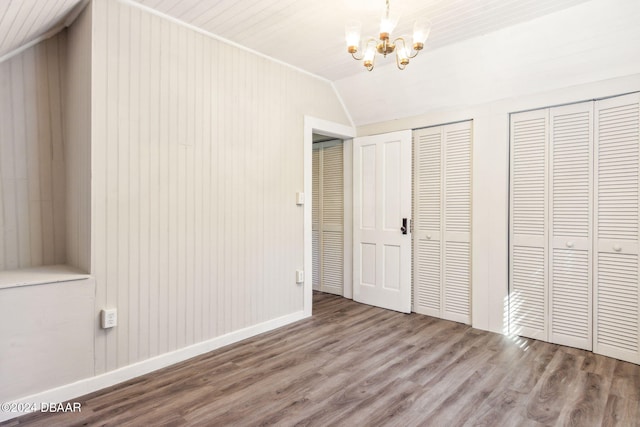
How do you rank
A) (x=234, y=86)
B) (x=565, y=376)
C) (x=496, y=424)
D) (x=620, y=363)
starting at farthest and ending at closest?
(x=234, y=86), (x=620, y=363), (x=565, y=376), (x=496, y=424)

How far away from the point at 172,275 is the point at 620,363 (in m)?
3.58

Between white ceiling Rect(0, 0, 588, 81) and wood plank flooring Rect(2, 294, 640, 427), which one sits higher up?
white ceiling Rect(0, 0, 588, 81)

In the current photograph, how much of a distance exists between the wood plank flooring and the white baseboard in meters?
0.06

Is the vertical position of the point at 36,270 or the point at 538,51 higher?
the point at 538,51

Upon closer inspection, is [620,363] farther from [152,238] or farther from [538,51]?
[152,238]

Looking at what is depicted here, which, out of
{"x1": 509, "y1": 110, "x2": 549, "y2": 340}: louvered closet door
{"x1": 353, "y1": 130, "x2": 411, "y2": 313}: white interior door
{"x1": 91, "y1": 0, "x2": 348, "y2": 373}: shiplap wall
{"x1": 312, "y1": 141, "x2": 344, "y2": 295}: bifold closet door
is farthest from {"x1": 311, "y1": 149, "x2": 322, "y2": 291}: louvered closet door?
{"x1": 509, "y1": 110, "x2": 549, "y2": 340}: louvered closet door

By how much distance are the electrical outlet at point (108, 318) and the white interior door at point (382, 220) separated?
9.18 ft

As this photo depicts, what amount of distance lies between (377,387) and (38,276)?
2.33 metres

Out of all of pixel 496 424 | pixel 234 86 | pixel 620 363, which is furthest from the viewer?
pixel 234 86

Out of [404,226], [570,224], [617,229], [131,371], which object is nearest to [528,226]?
[570,224]

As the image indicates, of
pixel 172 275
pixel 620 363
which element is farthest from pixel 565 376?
pixel 172 275

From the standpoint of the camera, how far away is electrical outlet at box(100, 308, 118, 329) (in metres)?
2.38

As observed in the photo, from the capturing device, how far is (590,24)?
259 centimetres

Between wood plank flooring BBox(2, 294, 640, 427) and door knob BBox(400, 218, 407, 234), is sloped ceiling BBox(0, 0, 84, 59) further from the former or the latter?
door knob BBox(400, 218, 407, 234)
